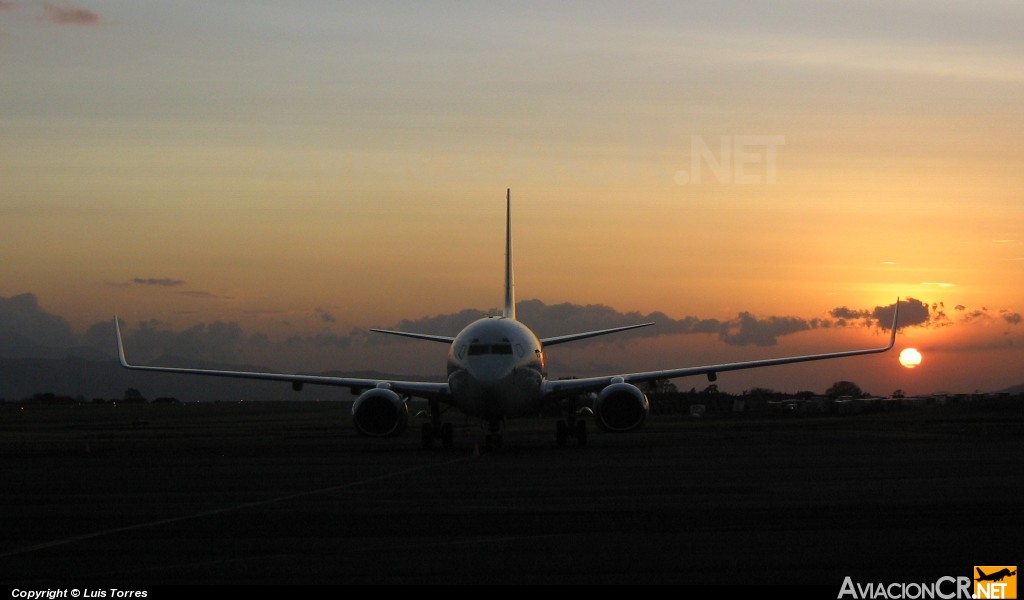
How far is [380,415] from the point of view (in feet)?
110

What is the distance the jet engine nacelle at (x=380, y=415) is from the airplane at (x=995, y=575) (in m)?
24.4

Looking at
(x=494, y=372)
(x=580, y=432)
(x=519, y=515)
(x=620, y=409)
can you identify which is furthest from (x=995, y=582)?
(x=580, y=432)

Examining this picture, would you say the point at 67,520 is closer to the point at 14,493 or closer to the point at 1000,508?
the point at 14,493

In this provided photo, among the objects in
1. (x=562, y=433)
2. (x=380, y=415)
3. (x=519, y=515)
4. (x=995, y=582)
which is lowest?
(x=995, y=582)

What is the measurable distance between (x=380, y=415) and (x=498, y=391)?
3.73 meters

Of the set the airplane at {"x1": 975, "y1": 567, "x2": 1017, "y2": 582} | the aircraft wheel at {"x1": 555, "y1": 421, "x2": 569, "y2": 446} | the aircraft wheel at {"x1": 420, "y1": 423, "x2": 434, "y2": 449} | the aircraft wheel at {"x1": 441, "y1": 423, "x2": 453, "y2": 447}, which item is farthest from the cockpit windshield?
the airplane at {"x1": 975, "y1": 567, "x2": 1017, "y2": 582}

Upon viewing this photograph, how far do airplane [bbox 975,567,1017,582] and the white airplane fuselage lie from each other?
21.8 metres

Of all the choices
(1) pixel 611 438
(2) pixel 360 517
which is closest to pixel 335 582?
(2) pixel 360 517

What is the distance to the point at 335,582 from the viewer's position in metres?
9.97

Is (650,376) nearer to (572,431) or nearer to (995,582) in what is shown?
(572,431)

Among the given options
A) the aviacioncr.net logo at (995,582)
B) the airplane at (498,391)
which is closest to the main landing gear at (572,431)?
the airplane at (498,391)

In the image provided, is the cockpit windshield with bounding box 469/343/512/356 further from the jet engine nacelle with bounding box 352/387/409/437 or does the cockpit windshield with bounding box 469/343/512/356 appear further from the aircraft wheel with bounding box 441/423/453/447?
the jet engine nacelle with bounding box 352/387/409/437

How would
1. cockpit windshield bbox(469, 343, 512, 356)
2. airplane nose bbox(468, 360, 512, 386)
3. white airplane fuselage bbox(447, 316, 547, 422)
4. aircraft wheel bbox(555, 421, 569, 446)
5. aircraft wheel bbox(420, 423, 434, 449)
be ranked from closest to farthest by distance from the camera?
airplane nose bbox(468, 360, 512, 386)
white airplane fuselage bbox(447, 316, 547, 422)
cockpit windshield bbox(469, 343, 512, 356)
aircraft wheel bbox(420, 423, 434, 449)
aircraft wheel bbox(555, 421, 569, 446)

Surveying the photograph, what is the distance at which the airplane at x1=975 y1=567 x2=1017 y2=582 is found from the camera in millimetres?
9539
